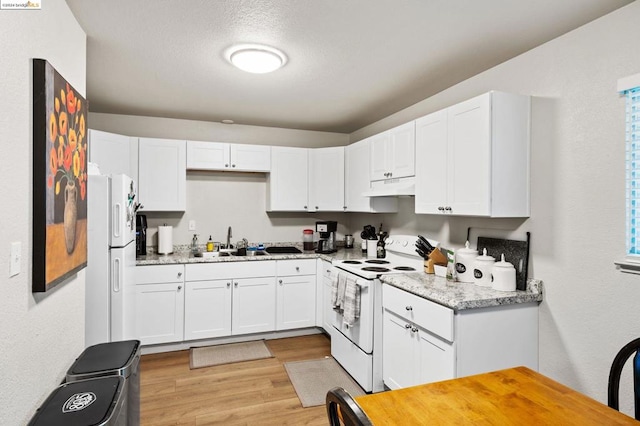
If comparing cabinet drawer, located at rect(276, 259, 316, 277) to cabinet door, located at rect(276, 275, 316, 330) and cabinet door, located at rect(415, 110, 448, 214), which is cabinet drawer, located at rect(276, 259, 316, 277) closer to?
cabinet door, located at rect(276, 275, 316, 330)

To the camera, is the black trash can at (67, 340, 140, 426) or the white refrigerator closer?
the black trash can at (67, 340, 140, 426)

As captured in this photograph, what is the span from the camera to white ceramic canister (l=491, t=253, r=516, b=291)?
2.33 metres

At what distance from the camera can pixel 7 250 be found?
1226mm

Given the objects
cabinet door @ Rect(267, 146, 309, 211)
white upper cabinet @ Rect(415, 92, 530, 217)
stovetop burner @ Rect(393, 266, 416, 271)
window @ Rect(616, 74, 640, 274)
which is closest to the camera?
window @ Rect(616, 74, 640, 274)

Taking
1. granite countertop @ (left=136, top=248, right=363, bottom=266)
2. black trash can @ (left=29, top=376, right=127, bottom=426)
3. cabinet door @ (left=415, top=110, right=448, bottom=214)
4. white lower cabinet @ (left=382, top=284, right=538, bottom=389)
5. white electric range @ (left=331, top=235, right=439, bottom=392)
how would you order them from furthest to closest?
granite countertop @ (left=136, top=248, right=363, bottom=266), white electric range @ (left=331, top=235, right=439, bottom=392), cabinet door @ (left=415, top=110, right=448, bottom=214), white lower cabinet @ (left=382, top=284, right=538, bottom=389), black trash can @ (left=29, top=376, right=127, bottom=426)

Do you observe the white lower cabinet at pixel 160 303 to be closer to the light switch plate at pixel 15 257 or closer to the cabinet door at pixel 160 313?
the cabinet door at pixel 160 313

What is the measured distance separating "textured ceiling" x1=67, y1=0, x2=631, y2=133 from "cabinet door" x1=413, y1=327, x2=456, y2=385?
1.88m

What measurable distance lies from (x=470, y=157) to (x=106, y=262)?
255 centimetres

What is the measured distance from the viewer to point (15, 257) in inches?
50.2

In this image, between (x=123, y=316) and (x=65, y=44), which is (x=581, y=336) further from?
(x=65, y=44)

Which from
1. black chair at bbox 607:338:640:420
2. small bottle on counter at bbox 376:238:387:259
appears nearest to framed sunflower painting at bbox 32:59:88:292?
black chair at bbox 607:338:640:420

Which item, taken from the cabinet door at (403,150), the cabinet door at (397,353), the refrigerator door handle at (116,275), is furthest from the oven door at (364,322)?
the refrigerator door handle at (116,275)

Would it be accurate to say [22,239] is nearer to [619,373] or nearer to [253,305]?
[619,373]

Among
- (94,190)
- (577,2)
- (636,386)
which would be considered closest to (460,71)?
(577,2)
